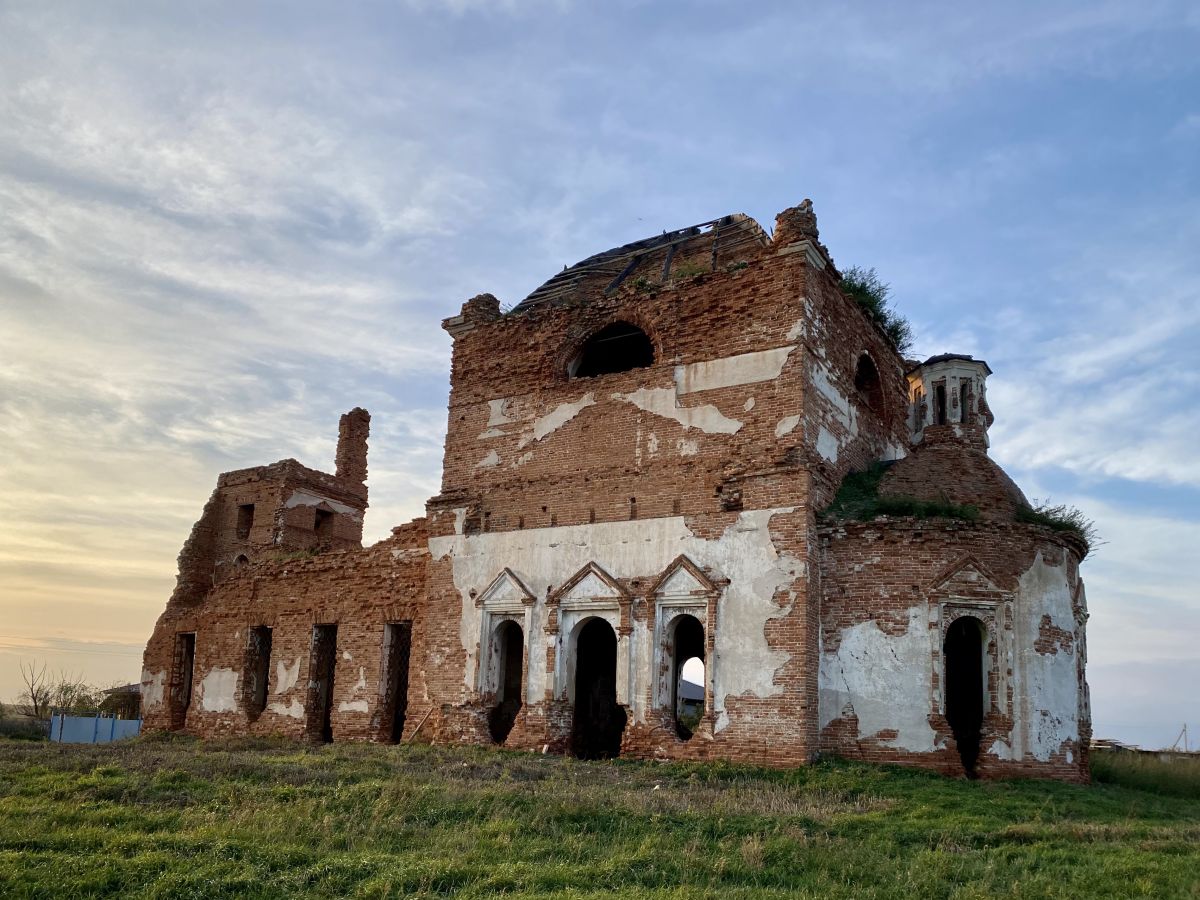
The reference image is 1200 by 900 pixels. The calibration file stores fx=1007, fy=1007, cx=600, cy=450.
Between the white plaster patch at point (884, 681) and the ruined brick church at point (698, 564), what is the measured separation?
29 mm

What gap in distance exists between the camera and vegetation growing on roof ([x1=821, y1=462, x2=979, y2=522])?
14.0 metres

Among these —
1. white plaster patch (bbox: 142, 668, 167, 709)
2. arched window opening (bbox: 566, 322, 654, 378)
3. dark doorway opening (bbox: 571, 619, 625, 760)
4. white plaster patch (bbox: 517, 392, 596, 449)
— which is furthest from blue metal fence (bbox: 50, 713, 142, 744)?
arched window opening (bbox: 566, 322, 654, 378)

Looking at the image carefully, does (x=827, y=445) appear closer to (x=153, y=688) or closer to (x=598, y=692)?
(x=598, y=692)

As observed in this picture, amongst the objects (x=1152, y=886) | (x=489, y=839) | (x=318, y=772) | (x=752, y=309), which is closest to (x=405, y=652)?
(x=318, y=772)

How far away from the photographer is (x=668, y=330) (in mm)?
16047

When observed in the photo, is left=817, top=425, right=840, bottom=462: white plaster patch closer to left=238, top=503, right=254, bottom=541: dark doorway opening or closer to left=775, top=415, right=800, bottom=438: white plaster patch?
left=775, top=415, right=800, bottom=438: white plaster patch

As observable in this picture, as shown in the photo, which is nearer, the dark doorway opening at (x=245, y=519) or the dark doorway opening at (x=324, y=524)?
the dark doorway opening at (x=245, y=519)

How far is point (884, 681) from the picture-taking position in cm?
1336

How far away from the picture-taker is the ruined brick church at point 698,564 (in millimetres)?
13422

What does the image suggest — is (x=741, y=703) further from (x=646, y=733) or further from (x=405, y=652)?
(x=405, y=652)

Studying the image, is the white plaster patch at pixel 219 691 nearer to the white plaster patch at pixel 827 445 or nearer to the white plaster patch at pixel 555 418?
the white plaster patch at pixel 555 418

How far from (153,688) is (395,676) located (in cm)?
814

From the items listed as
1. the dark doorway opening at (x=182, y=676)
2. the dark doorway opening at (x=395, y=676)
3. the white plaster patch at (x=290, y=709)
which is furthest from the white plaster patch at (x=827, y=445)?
the dark doorway opening at (x=182, y=676)

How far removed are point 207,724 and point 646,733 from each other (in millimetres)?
11155
